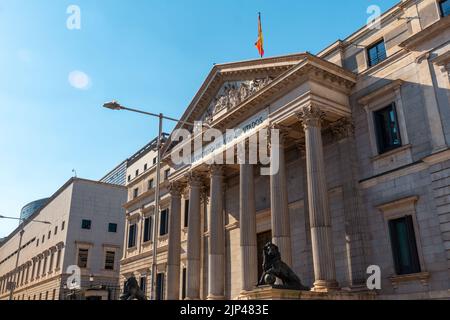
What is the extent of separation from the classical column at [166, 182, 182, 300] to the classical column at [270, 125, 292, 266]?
11226 mm

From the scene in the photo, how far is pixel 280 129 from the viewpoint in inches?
955

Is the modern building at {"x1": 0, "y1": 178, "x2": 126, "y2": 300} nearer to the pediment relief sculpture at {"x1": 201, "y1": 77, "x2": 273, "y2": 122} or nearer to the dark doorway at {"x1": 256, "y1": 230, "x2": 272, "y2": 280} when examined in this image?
the dark doorway at {"x1": 256, "y1": 230, "x2": 272, "y2": 280}

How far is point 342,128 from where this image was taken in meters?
24.0

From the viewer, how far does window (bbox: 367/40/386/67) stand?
77.3 ft

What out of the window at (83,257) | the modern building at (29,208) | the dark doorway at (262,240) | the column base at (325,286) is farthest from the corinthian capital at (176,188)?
the modern building at (29,208)

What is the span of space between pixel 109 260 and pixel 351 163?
1807 inches

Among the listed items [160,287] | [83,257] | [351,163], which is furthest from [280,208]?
[83,257]

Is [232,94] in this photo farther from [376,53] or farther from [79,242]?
[79,242]

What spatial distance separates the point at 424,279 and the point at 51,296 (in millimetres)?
52311

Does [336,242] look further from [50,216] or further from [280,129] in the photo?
[50,216]

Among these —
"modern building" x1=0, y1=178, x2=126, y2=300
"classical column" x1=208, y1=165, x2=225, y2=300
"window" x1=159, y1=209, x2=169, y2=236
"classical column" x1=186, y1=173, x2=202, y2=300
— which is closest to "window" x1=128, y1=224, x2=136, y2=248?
"window" x1=159, y1=209, x2=169, y2=236
